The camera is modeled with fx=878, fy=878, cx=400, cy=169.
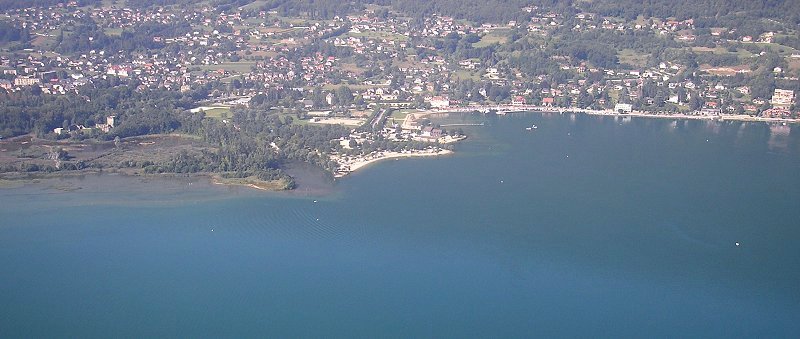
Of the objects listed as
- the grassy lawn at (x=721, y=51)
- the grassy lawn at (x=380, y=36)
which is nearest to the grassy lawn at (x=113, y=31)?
the grassy lawn at (x=380, y=36)

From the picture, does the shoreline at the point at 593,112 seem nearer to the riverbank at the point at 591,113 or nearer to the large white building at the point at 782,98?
the riverbank at the point at 591,113

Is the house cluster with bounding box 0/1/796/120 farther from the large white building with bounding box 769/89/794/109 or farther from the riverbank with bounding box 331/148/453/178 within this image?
the riverbank with bounding box 331/148/453/178

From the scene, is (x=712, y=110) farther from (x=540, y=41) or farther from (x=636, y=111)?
(x=540, y=41)

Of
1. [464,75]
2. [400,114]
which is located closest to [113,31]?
[464,75]

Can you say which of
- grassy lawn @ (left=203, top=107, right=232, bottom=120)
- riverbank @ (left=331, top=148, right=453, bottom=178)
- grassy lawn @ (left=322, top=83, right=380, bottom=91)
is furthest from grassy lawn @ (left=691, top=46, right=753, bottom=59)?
grassy lawn @ (left=203, top=107, right=232, bottom=120)

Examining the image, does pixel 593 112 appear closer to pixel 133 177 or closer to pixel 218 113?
pixel 218 113

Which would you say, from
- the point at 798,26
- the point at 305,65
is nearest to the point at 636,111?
the point at 798,26
